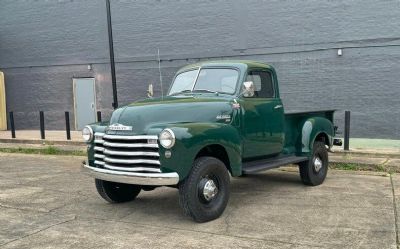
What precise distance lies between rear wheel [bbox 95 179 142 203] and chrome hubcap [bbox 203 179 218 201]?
1.26m

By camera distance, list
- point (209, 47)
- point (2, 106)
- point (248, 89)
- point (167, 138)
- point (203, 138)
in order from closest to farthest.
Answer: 1. point (167, 138)
2. point (203, 138)
3. point (248, 89)
4. point (209, 47)
5. point (2, 106)

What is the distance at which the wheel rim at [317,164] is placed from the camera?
820 centimetres

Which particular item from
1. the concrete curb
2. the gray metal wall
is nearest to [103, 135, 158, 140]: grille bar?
the concrete curb

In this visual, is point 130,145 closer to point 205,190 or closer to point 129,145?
point 129,145

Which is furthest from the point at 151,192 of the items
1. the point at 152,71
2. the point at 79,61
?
the point at 79,61

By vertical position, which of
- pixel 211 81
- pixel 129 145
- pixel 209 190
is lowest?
pixel 209 190

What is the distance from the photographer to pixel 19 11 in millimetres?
19531

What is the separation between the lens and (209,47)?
15773mm

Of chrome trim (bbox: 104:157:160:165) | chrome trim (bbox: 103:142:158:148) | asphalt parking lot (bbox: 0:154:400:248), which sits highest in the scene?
chrome trim (bbox: 103:142:158:148)

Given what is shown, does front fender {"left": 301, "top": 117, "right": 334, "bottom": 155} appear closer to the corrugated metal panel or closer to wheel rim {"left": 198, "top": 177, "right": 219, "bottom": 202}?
wheel rim {"left": 198, "top": 177, "right": 219, "bottom": 202}

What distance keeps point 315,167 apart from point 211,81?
2505mm

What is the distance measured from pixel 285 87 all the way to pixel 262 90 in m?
7.31

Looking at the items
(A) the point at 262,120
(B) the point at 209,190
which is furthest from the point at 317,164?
(B) the point at 209,190

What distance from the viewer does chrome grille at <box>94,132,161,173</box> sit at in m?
5.69
